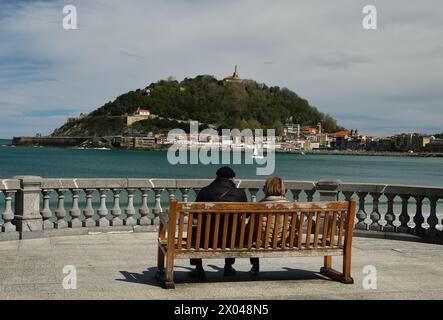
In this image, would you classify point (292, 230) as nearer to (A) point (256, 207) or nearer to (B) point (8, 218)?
(A) point (256, 207)

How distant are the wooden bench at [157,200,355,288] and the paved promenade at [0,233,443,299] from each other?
37cm

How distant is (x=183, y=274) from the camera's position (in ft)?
23.4

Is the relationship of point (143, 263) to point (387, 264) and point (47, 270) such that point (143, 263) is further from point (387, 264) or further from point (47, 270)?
point (387, 264)

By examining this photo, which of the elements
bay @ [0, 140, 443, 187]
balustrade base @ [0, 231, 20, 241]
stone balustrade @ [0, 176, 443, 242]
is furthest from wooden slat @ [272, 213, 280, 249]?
bay @ [0, 140, 443, 187]

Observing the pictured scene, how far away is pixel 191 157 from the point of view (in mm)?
158500

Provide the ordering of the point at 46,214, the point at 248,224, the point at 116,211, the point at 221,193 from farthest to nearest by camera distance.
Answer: the point at 116,211 → the point at 46,214 → the point at 221,193 → the point at 248,224

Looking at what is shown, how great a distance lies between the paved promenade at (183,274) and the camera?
244 inches

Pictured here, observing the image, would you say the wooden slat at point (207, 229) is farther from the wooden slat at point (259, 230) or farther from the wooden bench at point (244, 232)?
the wooden slat at point (259, 230)

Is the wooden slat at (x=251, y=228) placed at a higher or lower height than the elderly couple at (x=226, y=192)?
lower

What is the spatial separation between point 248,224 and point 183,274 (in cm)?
116

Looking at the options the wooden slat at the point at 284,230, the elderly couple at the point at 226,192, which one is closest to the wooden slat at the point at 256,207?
the wooden slat at the point at 284,230

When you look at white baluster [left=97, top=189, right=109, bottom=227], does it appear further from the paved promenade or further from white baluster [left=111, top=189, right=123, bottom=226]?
the paved promenade

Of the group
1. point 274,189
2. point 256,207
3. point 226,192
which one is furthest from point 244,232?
point 274,189
